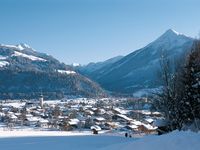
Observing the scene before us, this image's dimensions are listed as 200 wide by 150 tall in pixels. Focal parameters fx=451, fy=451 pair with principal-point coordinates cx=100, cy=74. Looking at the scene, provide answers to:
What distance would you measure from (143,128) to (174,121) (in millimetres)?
45646

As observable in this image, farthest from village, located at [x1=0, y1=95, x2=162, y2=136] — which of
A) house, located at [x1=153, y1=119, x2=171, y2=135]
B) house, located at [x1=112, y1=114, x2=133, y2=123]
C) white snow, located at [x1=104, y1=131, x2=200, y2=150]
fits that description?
white snow, located at [x1=104, y1=131, x2=200, y2=150]

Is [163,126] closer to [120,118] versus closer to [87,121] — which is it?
[87,121]

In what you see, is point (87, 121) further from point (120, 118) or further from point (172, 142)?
point (172, 142)

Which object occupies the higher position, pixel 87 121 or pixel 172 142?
pixel 172 142

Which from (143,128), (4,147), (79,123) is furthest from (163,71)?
(79,123)

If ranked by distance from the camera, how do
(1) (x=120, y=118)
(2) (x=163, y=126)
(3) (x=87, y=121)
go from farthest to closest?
(1) (x=120, y=118), (3) (x=87, y=121), (2) (x=163, y=126)

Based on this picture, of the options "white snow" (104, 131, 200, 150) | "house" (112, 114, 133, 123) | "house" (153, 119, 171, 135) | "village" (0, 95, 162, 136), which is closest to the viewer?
"white snow" (104, 131, 200, 150)

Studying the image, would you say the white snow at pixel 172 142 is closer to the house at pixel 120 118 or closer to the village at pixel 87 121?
the village at pixel 87 121

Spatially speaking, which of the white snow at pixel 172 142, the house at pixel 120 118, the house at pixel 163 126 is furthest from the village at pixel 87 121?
the white snow at pixel 172 142

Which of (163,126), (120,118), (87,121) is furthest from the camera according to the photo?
(120,118)

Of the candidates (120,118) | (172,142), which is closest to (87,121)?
(120,118)

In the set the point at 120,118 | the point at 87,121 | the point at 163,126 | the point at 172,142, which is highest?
the point at 172,142

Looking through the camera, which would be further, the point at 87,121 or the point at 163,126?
the point at 87,121

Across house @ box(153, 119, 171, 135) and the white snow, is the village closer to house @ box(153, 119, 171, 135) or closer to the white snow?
house @ box(153, 119, 171, 135)
